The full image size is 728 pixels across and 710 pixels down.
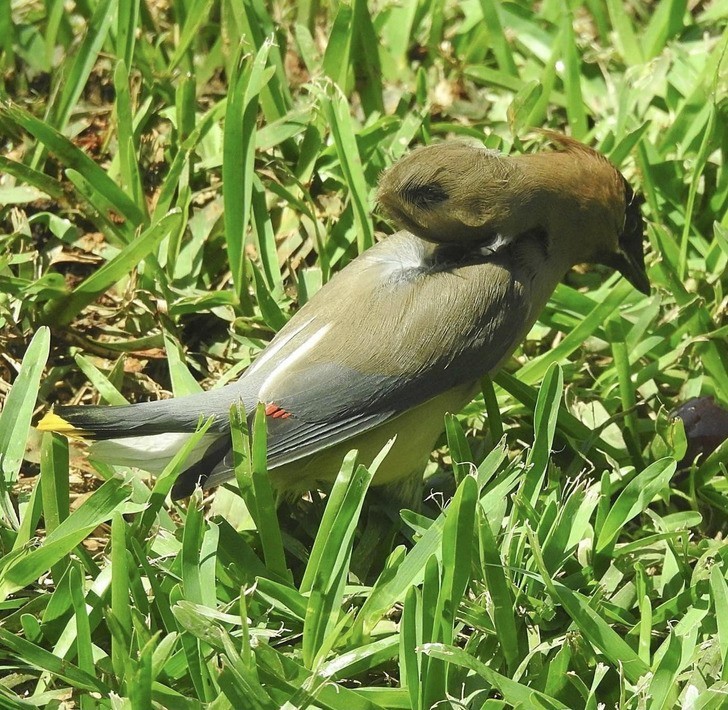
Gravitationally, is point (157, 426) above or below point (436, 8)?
below

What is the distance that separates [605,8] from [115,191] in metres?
2.84

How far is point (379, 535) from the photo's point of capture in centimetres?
419

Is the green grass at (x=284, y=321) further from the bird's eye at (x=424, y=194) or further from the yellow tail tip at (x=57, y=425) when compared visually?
the bird's eye at (x=424, y=194)

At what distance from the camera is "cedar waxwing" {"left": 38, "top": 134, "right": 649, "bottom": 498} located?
386 cm

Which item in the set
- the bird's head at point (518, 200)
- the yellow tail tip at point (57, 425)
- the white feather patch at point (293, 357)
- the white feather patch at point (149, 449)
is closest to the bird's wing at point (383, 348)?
the white feather patch at point (293, 357)

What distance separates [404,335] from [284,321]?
2.96 ft

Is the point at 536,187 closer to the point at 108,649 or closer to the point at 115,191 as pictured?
the point at 115,191

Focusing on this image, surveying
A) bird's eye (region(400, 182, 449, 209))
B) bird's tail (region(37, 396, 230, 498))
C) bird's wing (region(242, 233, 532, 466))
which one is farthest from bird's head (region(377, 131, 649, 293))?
bird's tail (region(37, 396, 230, 498))

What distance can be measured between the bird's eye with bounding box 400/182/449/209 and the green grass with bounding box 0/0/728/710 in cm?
69

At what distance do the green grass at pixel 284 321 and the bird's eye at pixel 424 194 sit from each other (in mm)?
693

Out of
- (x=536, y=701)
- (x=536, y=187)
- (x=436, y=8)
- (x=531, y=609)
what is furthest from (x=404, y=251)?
(x=436, y=8)

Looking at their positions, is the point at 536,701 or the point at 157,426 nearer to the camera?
the point at 536,701

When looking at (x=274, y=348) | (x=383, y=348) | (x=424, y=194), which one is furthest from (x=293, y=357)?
(x=424, y=194)

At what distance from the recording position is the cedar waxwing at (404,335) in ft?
12.7
